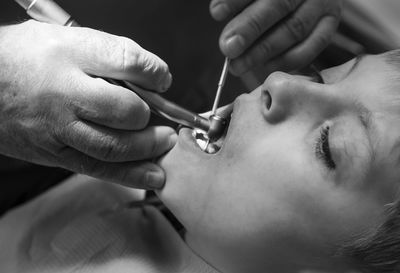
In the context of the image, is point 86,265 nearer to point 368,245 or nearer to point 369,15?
point 368,245

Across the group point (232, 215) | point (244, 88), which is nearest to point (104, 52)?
point (232, 215)

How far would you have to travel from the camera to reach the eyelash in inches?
29.1

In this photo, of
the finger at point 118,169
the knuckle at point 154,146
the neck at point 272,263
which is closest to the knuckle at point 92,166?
the finger at point 118,169

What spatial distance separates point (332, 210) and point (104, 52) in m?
0.51

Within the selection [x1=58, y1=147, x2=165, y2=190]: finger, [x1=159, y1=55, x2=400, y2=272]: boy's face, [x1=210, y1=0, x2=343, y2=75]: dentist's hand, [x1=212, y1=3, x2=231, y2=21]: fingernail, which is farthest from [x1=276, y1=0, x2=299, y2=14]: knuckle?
[x1=58, y1=147, x2=165, y2=190]: finger

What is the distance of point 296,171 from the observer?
0.75 m

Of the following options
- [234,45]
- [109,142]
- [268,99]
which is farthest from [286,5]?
[109,142]

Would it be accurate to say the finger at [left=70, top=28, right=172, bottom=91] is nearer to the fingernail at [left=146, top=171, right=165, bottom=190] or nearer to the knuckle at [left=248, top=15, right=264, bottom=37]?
the fingernail at [left=146, top=171, right=165, bottom=190]

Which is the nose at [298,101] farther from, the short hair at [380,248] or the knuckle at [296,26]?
the knuckle at [296,26]

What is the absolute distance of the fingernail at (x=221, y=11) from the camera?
3.41 ft

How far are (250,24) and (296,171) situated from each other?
1.39 feet

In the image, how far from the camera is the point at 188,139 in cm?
87

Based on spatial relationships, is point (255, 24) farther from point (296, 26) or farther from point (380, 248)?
point (380, 248)

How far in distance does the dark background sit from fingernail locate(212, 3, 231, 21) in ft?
0.82
